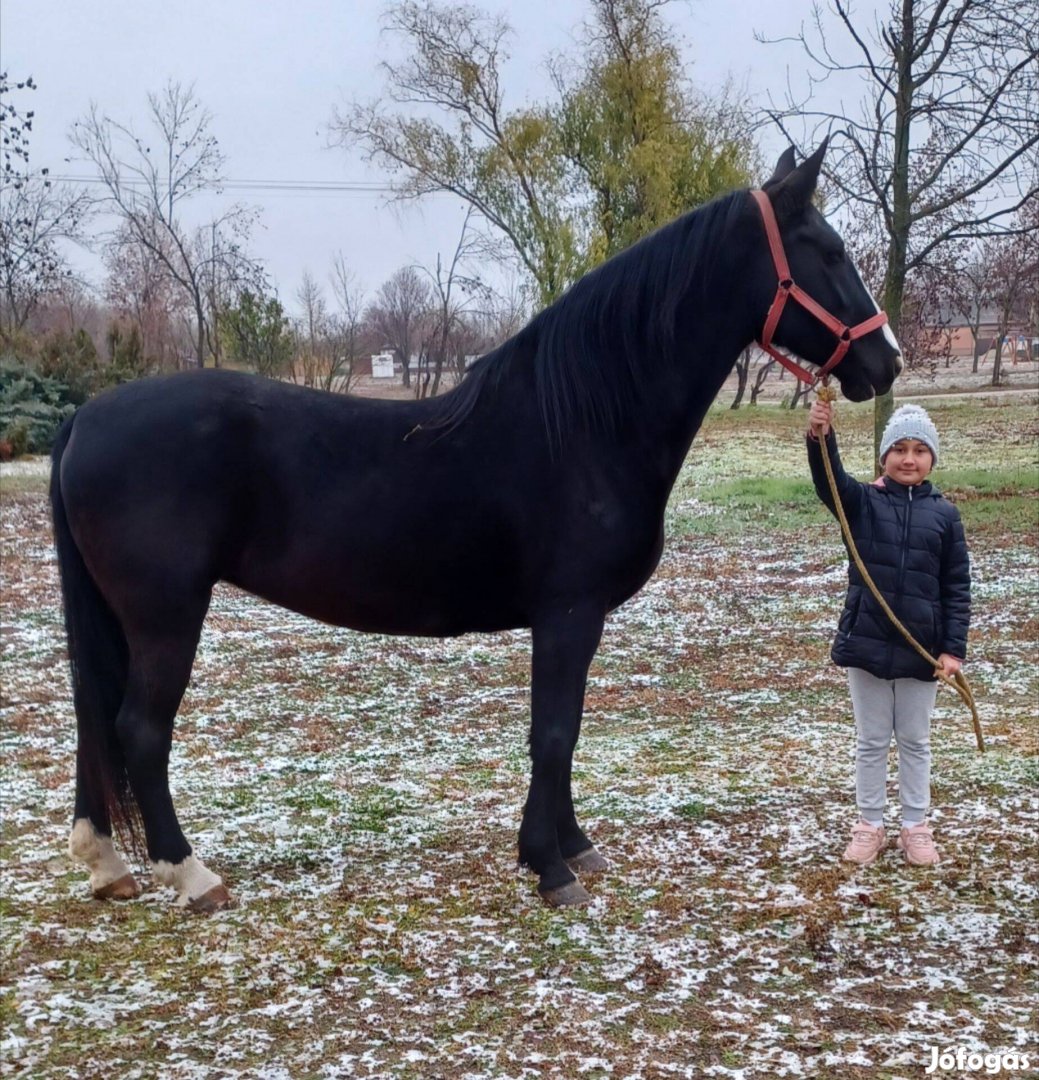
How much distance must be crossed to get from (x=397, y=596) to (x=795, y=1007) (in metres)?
1.75

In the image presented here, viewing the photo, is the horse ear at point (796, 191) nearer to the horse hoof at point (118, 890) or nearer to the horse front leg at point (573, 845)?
the horse front leg at point (573, 845)

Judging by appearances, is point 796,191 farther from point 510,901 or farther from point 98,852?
point 98,852

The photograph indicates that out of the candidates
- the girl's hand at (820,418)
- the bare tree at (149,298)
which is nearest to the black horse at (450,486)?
the girl's hand at (820,418)

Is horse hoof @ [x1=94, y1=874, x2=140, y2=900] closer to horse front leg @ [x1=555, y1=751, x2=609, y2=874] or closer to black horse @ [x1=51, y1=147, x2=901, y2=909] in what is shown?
black horse @ [x1=51, y1=147, x2=901, y2=909]

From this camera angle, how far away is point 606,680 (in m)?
6.98

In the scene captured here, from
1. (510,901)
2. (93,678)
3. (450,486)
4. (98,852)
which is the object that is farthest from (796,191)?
(98,852)

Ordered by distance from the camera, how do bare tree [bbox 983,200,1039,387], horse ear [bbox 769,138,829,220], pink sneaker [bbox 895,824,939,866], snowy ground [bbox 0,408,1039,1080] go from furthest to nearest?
bare tree [bbox 983,200,1039,387] < pink sneaker [bbox 895,824,939,866] < horse ear [bbox 769,138,829,220] < snowy ground [bbox 0,408,1039,1080]

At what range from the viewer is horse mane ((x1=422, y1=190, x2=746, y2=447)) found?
3.51 m

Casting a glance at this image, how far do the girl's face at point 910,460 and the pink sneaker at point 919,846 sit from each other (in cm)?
126

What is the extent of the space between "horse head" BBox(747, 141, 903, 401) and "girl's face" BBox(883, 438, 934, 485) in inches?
14.7

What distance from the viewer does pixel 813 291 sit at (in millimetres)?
3449

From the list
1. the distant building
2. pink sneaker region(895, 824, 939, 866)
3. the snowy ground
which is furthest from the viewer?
the distant building

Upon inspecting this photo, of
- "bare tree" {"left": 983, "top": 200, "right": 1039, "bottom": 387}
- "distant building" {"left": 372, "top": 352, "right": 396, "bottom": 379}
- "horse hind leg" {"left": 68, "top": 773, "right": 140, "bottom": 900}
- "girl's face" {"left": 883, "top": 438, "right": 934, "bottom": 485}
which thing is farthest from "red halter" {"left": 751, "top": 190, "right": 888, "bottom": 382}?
"distant building" {"left": 372, "top": 352, "right": 396, "bottom": 379}

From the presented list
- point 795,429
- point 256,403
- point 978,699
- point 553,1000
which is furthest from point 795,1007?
point 795,429
